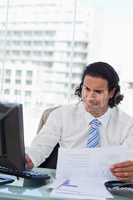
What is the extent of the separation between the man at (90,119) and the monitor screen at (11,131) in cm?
43

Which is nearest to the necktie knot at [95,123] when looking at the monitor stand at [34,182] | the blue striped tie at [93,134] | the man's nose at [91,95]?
the blue striped tie at [93,134]

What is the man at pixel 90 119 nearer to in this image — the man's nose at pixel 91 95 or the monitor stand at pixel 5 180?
the man's nose at pixel 91 95

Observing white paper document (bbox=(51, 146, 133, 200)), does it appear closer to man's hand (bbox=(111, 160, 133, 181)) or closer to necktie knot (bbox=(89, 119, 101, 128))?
man's hand (bbox=(111, 160, 133, 181))

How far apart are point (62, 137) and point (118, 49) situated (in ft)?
7.60

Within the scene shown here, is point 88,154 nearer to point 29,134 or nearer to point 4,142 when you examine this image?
point 4,142

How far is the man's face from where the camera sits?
6.88ft

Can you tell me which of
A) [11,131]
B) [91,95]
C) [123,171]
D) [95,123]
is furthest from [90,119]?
[11,131]

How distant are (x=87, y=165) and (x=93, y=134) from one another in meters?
0.46

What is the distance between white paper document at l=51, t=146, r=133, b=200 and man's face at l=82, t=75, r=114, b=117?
41cm

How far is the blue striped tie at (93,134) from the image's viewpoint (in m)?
2.16

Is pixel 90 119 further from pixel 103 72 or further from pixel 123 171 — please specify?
pixel 123 171

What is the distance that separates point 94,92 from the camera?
6.88ft

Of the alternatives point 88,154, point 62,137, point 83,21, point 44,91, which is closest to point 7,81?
point 44,91

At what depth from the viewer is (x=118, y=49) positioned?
437 cm
